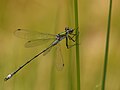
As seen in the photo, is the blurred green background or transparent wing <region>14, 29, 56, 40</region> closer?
the blurred green background

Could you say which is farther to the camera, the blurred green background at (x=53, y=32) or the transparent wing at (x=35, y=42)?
the transparent wing at (x=35, y=42)

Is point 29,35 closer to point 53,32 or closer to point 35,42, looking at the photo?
point 35,42

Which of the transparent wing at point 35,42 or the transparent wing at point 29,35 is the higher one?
the transparent wing at point 29,35

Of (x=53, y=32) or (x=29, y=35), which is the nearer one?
(x=29, y=35)

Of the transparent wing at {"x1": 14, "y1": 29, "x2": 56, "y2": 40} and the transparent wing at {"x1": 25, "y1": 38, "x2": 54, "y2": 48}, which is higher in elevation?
the transparent wing at {"x1": 14, "y1": 29, "x2": 56, "y2": 40}

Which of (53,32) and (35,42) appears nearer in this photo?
(35,42)

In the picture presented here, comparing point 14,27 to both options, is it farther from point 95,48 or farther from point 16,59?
point 16,59

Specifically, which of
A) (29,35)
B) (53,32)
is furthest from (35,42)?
(53,32)

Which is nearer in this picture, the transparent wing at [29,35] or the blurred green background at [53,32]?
the blurred green background at [53,32]

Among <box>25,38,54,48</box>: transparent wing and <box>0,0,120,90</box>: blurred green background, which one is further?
<box>25,38,54,48</box>: transparent wing
